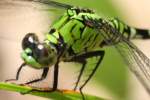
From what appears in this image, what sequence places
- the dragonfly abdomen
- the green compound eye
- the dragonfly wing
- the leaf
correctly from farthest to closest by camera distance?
the dragonfly abdomen < the green compound eye < the dragonfly wing < the leaf

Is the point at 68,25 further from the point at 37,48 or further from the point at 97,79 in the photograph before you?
the point at 97,79

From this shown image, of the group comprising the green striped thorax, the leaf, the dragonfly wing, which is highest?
the green striped thorax

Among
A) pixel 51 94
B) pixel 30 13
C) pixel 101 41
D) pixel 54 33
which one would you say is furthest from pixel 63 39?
pixel 51 94

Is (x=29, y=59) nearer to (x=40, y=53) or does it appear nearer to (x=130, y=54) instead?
(x=40, y=53)

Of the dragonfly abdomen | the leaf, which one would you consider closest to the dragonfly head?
the leaf

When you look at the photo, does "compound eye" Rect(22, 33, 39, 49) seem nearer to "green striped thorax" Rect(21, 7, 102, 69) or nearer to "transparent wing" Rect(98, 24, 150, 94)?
"green striped thorax" Rect(21, 7, 102, 69)

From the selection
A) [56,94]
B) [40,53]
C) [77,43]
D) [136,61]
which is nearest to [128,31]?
[77,43]

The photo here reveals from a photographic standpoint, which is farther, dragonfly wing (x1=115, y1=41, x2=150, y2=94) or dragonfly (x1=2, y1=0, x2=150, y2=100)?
dragonfly (x1=2, y1=0, x2=150, y2=100)

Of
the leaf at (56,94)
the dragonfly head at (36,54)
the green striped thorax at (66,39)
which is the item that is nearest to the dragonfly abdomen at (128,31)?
the green striped thorax at (66,39)
